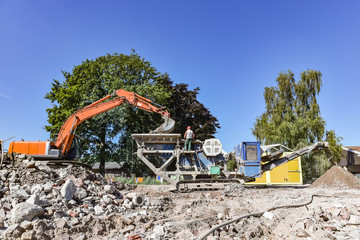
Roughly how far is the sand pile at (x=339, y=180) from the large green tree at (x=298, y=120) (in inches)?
374

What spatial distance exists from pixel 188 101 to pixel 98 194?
20395mm

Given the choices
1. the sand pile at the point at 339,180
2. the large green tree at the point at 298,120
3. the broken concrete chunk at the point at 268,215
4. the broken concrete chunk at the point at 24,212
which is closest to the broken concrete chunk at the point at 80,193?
the broken concrete chunk at the point at 24,212

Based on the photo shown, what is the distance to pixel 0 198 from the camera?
7441 mm

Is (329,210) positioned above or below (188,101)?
below

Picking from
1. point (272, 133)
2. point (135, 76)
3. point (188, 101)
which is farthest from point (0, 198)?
point (272, 133)

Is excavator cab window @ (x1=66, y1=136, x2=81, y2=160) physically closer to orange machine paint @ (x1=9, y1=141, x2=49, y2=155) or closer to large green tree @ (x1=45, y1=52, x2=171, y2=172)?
orange machine paint @ (x1=9, y1=141, x2=49, y2=155)

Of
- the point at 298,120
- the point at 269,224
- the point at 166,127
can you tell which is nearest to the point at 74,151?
the point at 166,127

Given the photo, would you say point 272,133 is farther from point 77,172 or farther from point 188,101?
point 77,172

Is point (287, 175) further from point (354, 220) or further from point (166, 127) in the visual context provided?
point (354, 220)

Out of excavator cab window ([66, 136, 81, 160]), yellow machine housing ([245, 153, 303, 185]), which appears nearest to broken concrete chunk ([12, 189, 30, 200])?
excavator cab window ([66, 136, 81, 160])

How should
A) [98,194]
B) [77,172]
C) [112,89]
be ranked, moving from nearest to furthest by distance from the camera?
[98,194] → [77,172] → [112,89]

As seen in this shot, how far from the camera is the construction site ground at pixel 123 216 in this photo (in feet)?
18.8

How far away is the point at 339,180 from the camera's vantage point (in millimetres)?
15297

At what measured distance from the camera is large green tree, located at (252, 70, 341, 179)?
25609mm
